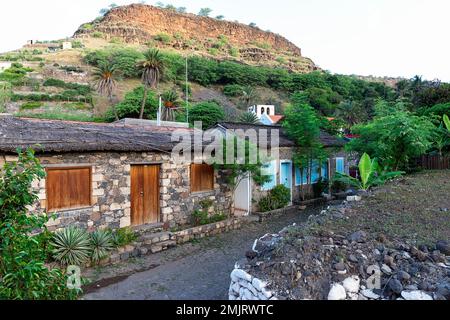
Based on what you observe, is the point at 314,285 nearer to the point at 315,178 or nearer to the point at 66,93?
the point at 315,178

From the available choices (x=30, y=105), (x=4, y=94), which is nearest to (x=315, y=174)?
(x=30, y=105)

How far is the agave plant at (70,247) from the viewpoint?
23.4 feet

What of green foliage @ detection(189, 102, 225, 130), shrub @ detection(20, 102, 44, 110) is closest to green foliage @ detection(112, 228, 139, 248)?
green foliage @ detection(189, 102, 225, 130)

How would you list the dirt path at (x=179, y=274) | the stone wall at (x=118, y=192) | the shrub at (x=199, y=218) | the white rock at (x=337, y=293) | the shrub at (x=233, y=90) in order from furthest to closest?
the shrub at (x=233, y=90) < the shrub at (x=199, y=218) < the stone wall at (x=118, y=192) < the dirt path at (x=179, y=274) < the white rock at (x=337, y=293)

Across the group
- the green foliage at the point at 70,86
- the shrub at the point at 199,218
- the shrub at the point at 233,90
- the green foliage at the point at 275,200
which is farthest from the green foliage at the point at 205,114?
the shrub at the point at 199,218

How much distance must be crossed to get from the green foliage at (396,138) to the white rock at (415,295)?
849 cm

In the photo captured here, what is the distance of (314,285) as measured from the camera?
4.19m

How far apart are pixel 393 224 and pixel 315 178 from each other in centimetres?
1030

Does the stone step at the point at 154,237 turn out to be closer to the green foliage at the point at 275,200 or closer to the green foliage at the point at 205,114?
the green foliage at the point at 275,200

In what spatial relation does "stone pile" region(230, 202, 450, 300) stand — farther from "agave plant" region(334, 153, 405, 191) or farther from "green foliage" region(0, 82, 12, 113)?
"green foliage" region(0, 82, 12, 113)

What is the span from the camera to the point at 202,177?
1141cm

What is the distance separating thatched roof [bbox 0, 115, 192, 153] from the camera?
7.21 metres

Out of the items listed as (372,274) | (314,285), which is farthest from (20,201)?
(372,274)

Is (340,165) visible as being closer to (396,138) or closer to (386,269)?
(396,138)
